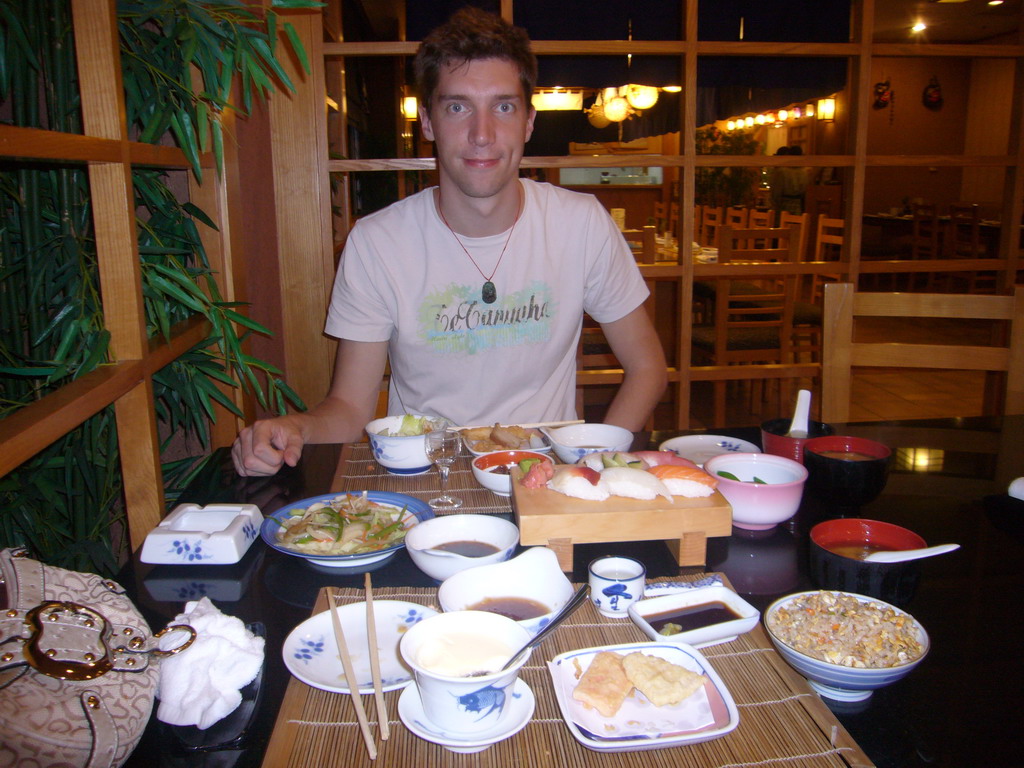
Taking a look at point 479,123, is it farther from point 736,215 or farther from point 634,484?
point 736,215

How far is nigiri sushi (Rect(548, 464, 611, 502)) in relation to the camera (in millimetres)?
1131

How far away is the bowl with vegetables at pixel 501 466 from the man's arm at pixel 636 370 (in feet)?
2.20

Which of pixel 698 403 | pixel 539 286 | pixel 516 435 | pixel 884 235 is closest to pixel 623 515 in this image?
pixel 516 435

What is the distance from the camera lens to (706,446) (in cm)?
158

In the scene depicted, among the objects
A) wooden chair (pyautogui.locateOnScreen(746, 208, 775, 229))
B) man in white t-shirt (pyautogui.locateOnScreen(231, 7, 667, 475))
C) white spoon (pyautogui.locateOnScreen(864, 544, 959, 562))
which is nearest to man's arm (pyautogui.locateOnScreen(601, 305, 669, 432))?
man in white t-shirt (pyautogui.locateOnScreen(231, 7, 667, 475))

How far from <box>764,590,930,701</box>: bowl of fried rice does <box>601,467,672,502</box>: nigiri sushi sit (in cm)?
25

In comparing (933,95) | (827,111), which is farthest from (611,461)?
(933,95)

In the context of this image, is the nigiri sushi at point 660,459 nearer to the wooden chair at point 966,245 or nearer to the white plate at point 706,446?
the white plate at point 706,446

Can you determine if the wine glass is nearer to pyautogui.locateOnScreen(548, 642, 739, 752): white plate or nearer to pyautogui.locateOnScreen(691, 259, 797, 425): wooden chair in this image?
pyautogui.locateOnScreen(548, 642, 739, 752): white plate

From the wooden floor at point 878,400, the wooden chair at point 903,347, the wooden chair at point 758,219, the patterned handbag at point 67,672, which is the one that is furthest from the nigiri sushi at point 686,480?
the wooden chair at point 758,219

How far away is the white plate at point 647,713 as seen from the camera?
0.73 metres

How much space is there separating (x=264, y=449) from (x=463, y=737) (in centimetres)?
90

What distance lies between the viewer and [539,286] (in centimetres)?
206

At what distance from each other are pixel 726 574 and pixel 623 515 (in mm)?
178
